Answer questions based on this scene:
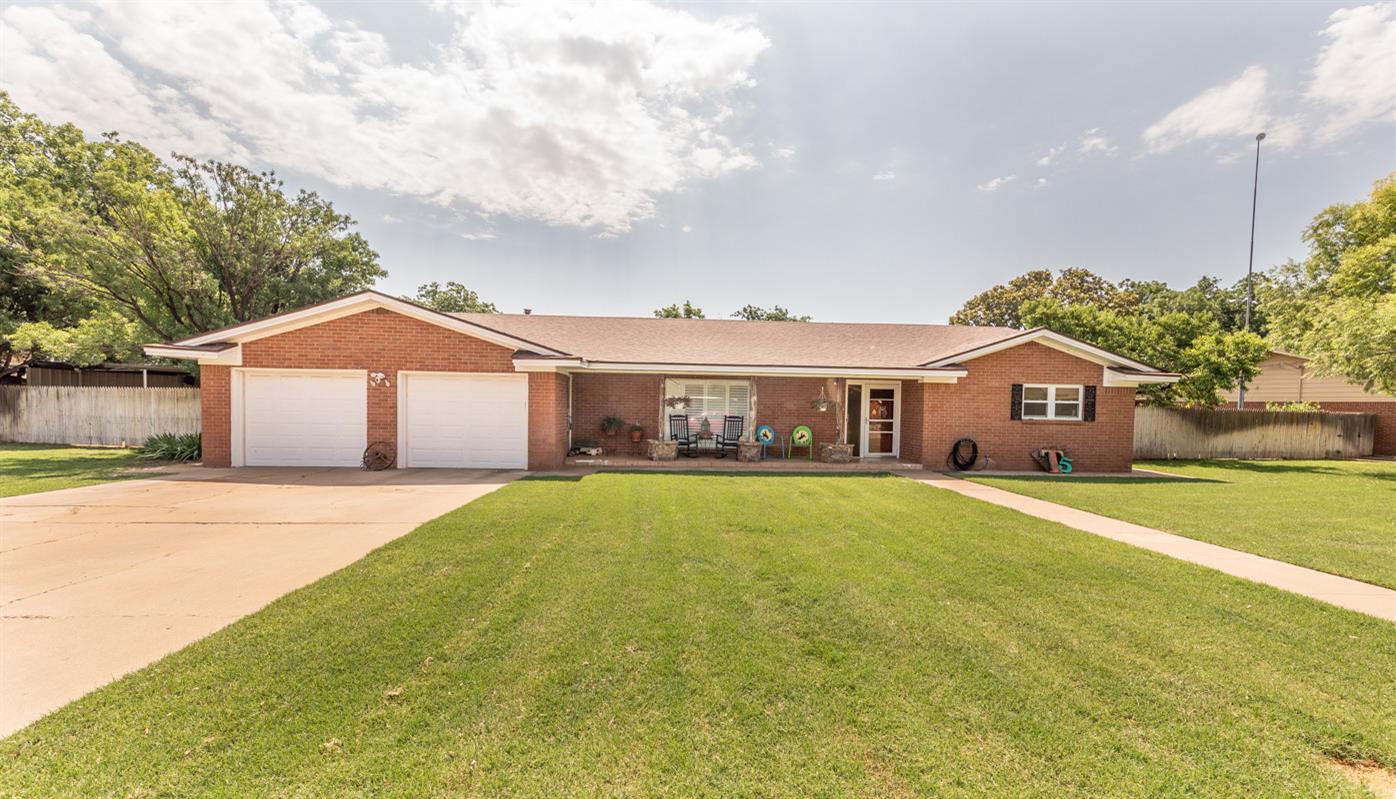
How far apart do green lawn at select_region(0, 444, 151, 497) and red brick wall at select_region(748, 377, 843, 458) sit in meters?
13.9

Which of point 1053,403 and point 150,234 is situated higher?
point 150,234

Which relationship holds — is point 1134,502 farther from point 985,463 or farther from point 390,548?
point 390,548

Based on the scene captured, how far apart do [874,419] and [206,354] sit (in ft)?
52.5

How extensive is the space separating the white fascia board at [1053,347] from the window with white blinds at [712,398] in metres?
4.96

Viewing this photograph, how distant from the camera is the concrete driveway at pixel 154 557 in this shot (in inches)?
131

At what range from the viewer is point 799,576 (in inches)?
196

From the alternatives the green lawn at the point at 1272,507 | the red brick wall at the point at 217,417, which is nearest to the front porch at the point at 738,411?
the green lawn at the point at 1272,507

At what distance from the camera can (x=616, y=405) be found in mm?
14344

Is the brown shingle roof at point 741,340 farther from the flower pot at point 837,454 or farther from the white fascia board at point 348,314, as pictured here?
the flower pot at point 837,454

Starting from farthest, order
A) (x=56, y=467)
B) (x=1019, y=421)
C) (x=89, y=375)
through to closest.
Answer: (x=89, y=375) < (x=1019, y=421) < (x=56, y=467)

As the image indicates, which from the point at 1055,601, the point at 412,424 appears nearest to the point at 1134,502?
the point at 1055,601

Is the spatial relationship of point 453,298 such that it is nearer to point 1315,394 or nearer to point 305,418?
point 305,418

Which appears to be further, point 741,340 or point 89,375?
point 89,375

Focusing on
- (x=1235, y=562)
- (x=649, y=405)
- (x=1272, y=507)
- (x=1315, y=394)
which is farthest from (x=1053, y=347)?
(x=1315, y=394)
